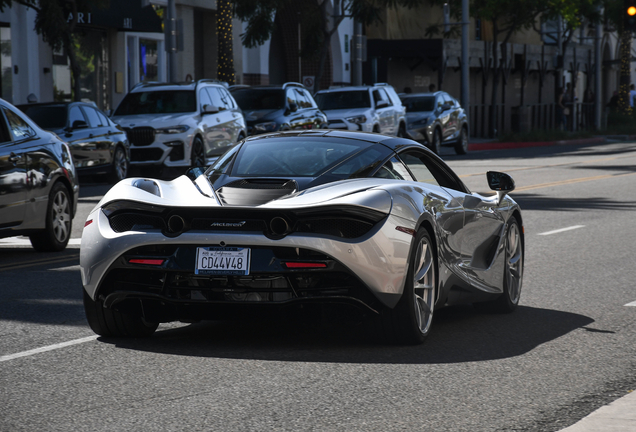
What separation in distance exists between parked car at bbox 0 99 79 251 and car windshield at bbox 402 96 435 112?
23.6 meters

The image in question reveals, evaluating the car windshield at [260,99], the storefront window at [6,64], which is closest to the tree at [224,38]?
the car windshield at [260,99]

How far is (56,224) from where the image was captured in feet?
37.4

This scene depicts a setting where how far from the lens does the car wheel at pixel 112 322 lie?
6.63 metres

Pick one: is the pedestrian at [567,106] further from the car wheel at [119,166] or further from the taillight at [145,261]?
the taillight at [145,261]

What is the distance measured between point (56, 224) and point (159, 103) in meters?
11.7

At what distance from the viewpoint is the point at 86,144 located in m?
19.7

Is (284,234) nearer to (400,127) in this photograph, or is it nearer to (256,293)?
(256,293)

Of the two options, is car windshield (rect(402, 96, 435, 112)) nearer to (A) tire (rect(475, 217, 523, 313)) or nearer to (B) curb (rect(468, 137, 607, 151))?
(B) curb (rect(468, 137, 607, 151))

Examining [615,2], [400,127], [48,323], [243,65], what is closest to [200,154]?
[400,127]

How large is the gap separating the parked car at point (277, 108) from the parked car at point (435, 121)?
6612mm

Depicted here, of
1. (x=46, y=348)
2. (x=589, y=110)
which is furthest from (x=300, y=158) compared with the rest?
(x=589, y=110)

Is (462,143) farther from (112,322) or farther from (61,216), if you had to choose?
(112,322)

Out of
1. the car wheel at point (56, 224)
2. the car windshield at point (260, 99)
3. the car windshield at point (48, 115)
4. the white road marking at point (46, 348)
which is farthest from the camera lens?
the car windshield at point (260, 99)

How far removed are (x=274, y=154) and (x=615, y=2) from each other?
50454mm
